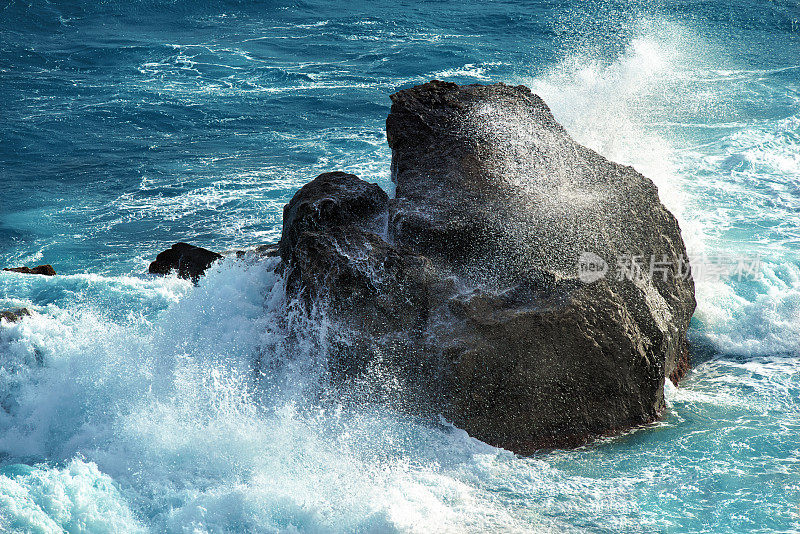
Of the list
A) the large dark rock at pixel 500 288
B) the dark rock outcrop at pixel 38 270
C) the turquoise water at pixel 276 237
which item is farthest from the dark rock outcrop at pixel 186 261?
the large dark rock at pixel 500 288

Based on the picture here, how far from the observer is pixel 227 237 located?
10.1 meters

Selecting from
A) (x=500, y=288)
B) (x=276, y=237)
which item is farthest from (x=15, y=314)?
(x=500, y=288)

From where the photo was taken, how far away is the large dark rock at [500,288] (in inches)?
230

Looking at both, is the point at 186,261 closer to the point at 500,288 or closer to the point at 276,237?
the point at 276,237

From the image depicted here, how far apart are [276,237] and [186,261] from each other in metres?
1.88

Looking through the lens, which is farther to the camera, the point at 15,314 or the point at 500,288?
the point at 15,314

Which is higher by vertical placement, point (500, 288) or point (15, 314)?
point (500, 288)

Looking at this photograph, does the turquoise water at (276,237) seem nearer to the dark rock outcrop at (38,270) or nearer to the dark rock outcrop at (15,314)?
the dark rock outcrop at (15,314)

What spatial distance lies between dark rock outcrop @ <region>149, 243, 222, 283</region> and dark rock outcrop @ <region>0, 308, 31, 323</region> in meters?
1.71

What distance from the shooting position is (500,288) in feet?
20.3

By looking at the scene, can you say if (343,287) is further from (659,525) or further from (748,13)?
(748,13)

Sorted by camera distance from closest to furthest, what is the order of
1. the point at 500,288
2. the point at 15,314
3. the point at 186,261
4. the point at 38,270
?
the point at 500,288 < the point at 15,314 < the point at 186,261 < the point at 38,270

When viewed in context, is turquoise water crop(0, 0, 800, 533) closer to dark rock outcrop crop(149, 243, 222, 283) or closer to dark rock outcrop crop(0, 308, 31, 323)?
dark rock outcrop crop(0, 308, 31, 323)

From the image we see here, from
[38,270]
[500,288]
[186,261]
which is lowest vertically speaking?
[38,270]
